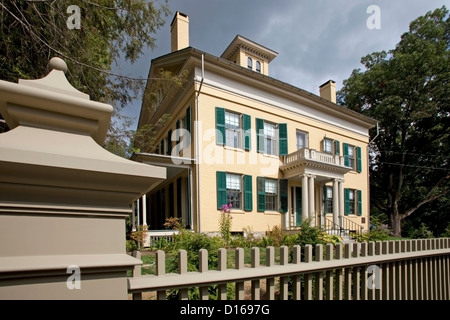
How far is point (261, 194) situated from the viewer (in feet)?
41.7

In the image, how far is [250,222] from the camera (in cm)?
1218

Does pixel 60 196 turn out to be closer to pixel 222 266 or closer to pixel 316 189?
pixel 222 266

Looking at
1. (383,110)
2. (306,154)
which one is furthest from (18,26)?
(383,110)

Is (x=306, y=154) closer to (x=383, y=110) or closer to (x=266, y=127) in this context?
(x=266, y=127)

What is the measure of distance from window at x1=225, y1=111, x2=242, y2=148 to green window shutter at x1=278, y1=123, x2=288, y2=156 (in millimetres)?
2547

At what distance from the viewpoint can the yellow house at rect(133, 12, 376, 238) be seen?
11.3 metres

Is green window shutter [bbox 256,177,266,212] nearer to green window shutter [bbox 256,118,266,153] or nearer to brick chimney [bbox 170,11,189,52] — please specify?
green window shutter [bbox 256,118,266,153]

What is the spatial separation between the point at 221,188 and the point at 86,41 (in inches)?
295

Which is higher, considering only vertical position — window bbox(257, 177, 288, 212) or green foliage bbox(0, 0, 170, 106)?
green foliage bbox(0, 0, 170, 106)

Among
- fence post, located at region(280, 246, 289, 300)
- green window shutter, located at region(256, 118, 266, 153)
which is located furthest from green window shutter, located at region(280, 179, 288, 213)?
fence post, located at region(280, 246, 289, 300)

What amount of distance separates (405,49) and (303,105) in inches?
477

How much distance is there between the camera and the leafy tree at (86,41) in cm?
468

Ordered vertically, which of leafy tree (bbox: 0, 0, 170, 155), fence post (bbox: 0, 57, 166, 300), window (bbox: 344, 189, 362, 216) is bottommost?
window (bbox: 344, 189, 362, 216)

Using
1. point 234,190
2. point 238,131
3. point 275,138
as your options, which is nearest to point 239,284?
point 234,190
